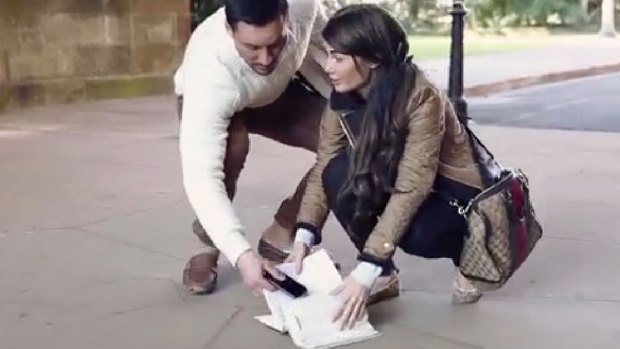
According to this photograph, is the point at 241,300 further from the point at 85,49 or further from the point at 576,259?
the point at 85,49

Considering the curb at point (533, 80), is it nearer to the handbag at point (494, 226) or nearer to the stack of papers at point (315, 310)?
the handbag at point (494, 226)

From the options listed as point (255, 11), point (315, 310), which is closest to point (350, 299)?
point (315, 310)

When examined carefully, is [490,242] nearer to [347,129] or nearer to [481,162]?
[481,162]

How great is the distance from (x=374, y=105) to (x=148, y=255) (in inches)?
53.3

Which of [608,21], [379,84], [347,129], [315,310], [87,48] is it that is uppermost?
[379,84]

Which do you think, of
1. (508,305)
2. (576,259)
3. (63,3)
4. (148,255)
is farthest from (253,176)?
(63,3)

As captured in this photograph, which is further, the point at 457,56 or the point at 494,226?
the point at 457,56

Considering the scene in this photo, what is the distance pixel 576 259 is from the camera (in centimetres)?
392

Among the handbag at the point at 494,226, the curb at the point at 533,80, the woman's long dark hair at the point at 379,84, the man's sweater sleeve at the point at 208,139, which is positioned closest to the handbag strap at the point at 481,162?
the handbag at the point at 494,226

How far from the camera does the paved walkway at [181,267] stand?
121 inches

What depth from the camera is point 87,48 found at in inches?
383

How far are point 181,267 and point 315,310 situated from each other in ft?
3.14

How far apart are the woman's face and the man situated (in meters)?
0.16

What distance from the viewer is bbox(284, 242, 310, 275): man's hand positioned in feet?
9.95
